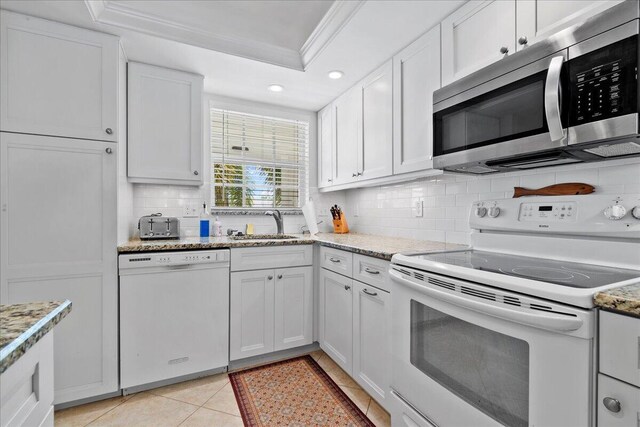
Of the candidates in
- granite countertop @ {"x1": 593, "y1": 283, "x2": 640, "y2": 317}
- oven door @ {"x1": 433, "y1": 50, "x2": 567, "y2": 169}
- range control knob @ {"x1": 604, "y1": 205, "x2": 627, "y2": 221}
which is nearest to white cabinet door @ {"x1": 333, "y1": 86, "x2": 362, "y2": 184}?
oven door @ {"x1": 433, "y1": 50, "x2": 567, "y2": 169}

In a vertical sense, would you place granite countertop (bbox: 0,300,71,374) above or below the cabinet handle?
above

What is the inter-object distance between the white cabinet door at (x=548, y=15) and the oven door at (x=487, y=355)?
104 cm

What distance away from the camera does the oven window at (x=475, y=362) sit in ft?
3.14

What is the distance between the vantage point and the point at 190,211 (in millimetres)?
2672

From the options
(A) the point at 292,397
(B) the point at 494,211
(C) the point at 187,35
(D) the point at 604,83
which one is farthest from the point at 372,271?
(C) the point at 187,35

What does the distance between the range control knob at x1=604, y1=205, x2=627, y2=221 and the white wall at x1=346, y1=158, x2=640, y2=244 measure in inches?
5.7

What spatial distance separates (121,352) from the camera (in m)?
1.93

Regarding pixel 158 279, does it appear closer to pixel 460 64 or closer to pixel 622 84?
pixel 460 64

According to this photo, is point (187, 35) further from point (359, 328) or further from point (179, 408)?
point (179, 408)

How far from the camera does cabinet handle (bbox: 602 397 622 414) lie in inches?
29.4

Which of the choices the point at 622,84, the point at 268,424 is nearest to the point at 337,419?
the point at 268,424

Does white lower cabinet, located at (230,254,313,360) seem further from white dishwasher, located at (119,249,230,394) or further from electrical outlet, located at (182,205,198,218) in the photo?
electrical outlet, located at (182,205,198,218)

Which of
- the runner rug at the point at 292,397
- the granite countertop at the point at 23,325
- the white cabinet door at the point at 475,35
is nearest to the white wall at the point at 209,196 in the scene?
the runner rug at the point at 292,397

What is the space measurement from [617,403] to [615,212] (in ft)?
2.42
